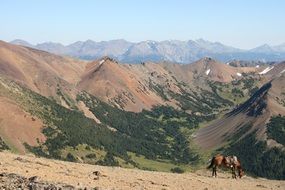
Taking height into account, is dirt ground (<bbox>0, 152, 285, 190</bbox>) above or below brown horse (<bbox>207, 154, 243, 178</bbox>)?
below

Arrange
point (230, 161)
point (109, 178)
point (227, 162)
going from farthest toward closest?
1. point (227, 162)
2. point (230, 161)
3. point (109, 178)

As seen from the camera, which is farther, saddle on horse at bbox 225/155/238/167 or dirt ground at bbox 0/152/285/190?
saddle on horse at bbox 225/155/238/167

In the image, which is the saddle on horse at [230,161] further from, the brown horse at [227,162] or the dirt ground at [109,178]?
the dirt ground at [109,178]

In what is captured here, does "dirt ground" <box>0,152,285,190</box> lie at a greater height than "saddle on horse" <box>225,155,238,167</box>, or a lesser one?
lesser

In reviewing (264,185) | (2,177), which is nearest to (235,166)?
(264,185)

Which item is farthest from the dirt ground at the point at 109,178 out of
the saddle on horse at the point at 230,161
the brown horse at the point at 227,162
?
the saddle on horse at the point at 230,161

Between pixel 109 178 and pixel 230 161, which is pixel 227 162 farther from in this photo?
pixel 109 178

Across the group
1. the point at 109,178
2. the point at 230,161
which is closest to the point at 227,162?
the point at 230,161

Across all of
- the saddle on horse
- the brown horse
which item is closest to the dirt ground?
the brown horse

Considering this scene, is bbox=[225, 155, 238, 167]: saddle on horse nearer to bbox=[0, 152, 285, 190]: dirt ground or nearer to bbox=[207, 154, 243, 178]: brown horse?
bbox=[207, 154, 243, 178]: brown horse

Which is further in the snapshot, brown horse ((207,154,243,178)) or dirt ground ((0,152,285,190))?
brown horse ((207,154,243,178))

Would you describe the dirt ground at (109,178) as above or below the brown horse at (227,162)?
below

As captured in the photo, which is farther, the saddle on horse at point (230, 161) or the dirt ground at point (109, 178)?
the saddle on horse at point (230, 161)

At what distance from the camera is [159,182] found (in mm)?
56062
